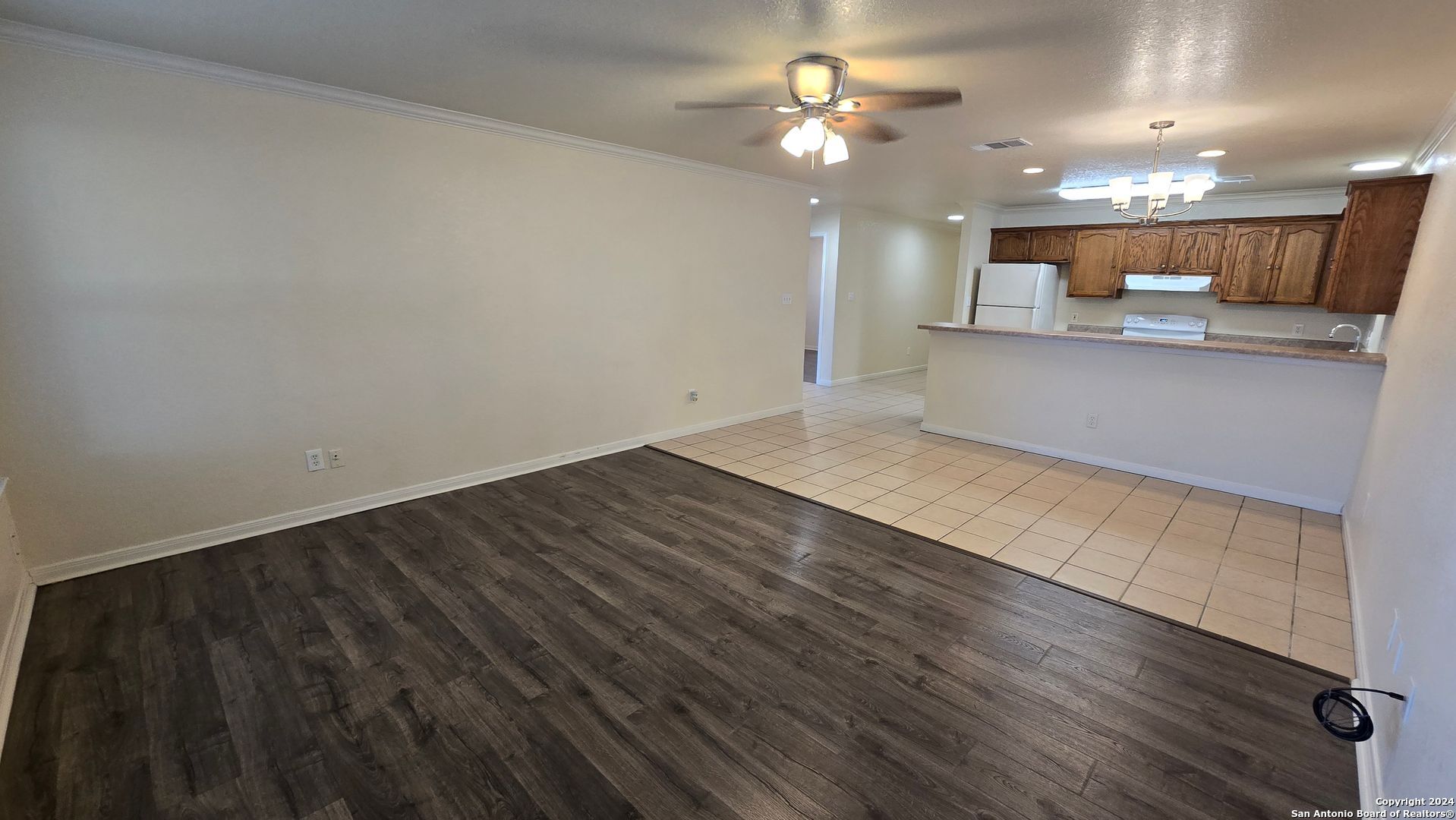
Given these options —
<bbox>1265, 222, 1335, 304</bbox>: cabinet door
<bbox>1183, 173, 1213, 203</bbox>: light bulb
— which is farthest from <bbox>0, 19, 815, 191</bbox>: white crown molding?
<bbox>1265, 222, 1335, 304</bbox>: cabinet door

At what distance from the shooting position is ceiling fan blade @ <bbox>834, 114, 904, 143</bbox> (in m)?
2.60

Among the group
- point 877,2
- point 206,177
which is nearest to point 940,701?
point 877,2

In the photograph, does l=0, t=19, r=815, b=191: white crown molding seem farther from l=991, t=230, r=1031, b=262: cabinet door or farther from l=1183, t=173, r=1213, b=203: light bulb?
l=991, t=230, r=1031, b=262: cabinet door

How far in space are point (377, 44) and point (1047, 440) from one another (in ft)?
16.7

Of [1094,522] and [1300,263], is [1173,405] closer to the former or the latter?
[1094,522]

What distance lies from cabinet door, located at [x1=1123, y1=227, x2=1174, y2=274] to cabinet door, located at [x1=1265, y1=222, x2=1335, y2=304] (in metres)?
0.87

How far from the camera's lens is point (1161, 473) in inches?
165

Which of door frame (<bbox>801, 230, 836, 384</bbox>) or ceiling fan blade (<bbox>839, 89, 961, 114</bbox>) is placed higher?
ceiling fan blade (<bbox>839, 89, 961, 114</bbox>)

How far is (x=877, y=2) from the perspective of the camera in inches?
74.2

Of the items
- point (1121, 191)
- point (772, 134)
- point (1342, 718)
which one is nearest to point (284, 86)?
point (772, 134)

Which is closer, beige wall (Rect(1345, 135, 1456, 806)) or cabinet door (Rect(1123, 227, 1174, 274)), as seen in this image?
beige wall (Rect(1345, 135, 1456, 806))

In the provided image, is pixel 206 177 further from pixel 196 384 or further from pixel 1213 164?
pixel 1213 164

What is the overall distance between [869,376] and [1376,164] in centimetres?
501

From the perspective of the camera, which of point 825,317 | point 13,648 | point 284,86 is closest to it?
point 13,648
